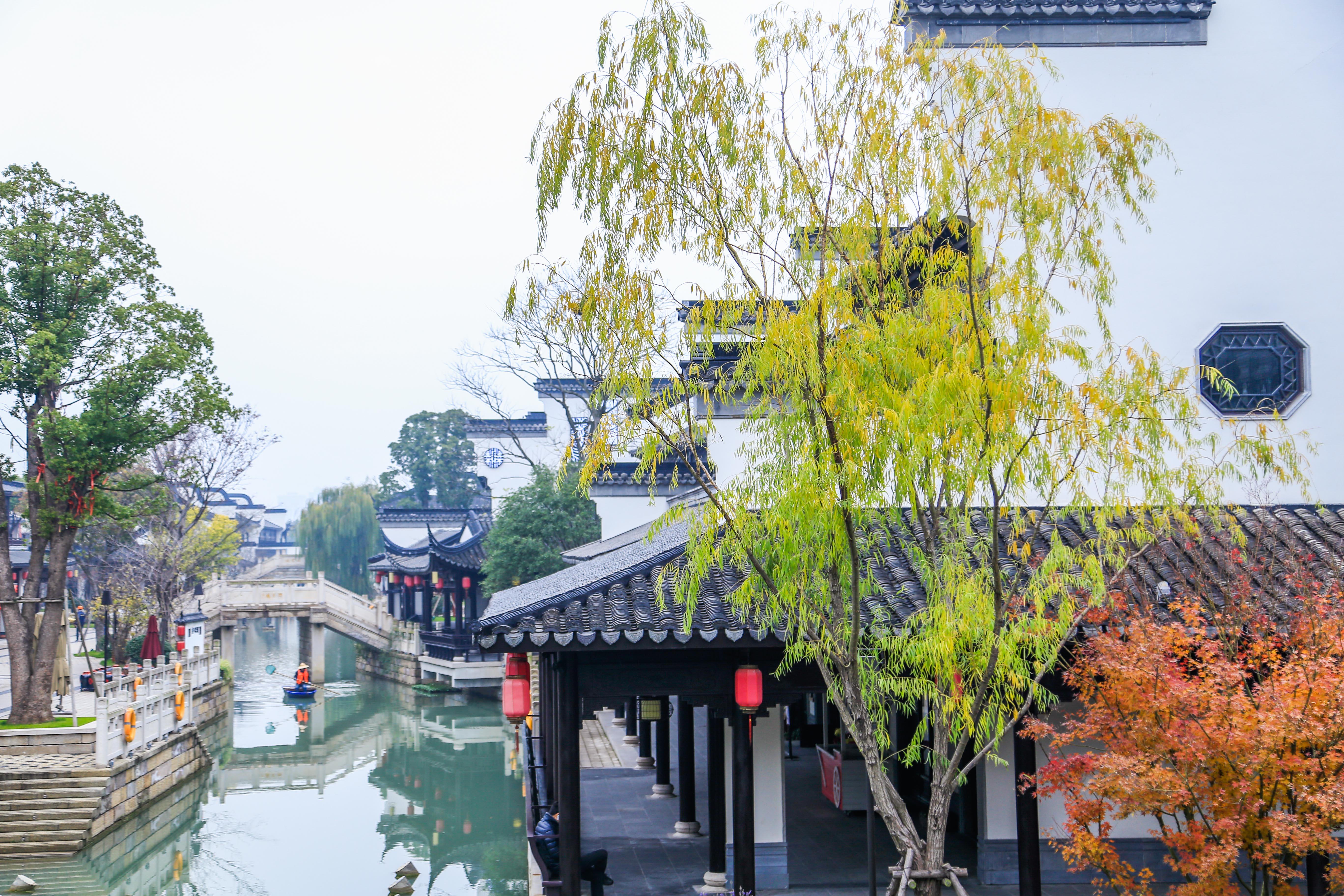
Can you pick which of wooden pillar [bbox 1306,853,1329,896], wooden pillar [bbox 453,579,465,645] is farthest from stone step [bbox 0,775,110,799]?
wooden pillar [bbox 453,579,465,645]

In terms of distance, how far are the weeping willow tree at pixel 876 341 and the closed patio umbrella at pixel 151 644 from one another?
16.3 metres

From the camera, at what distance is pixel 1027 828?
7.04 meters

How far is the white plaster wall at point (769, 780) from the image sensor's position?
790 cm

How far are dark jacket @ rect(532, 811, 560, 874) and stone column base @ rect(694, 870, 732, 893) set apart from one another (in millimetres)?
1227

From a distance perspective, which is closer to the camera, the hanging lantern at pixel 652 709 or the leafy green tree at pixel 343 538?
the hanging lantern at pixel 652 709

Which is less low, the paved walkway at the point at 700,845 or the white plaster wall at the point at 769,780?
the white plaster wall at the point at 769,780

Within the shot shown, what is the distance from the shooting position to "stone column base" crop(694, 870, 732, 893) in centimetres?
786

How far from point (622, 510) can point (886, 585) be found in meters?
11.7

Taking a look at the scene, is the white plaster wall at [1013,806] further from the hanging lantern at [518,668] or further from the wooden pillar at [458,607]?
the wooden pillar at [458,607]

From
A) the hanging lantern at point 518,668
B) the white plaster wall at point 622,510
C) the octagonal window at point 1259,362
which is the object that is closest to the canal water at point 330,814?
the white plaster wall at point 622,510

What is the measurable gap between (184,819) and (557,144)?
532 inches

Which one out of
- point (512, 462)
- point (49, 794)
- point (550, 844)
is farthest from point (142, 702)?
point (512, 462)

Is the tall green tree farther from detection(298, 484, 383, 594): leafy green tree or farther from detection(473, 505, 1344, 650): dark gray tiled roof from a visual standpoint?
detection(298, 484, 383, 594): leafy green tree

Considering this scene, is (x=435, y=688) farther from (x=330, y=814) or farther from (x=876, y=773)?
(x=876, y=773)
